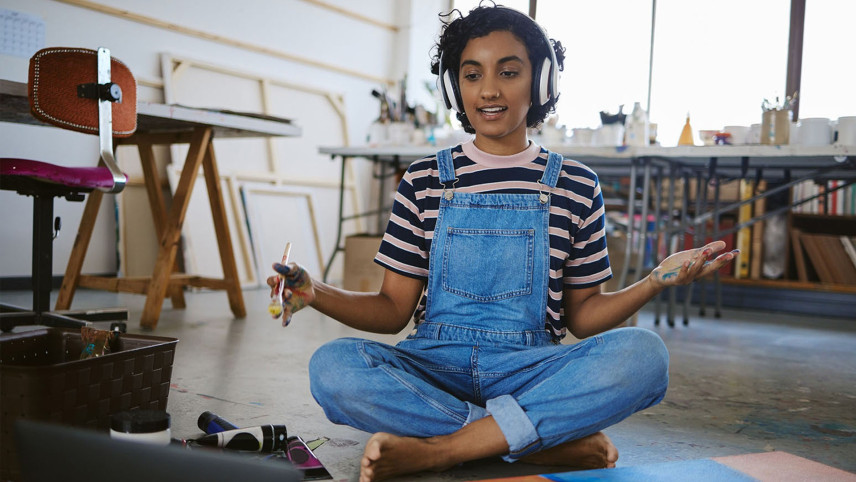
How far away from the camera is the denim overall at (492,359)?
1.15m

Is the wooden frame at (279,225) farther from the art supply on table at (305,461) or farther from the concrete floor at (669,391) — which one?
the art supply on table at (305,461)

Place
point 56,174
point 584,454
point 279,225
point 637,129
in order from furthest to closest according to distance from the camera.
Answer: point 279,225, point 637,129, point 56,174, point 584,454

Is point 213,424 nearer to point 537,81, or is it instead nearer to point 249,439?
point 249,439

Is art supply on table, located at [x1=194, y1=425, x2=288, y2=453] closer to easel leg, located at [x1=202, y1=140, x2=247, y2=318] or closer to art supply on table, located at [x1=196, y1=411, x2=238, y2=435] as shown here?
art supply on table, located at [x1=196, y1=411, x2=238, y2=435]

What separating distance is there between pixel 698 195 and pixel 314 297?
293 cm

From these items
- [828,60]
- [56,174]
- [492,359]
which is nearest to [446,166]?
[492,359]

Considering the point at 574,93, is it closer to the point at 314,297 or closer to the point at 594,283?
the point at 594,283

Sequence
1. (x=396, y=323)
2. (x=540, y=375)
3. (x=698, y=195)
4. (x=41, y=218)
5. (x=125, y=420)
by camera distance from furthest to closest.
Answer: (x=698, y=195)
(x=41, y=218)
(x=396, y=323)
(x=540, y=375)
(x=125, y=420)

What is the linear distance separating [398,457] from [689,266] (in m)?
0.53

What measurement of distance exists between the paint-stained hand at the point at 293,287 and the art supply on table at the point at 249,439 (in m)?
0.27

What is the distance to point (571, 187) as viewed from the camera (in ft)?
→ 4.47

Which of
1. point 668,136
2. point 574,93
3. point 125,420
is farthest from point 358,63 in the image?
point 125,420

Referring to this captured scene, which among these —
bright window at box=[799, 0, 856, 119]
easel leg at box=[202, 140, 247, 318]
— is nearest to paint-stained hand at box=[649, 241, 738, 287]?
easel leg at box=[202, 140, 247, 318]

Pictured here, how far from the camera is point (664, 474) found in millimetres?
1180
